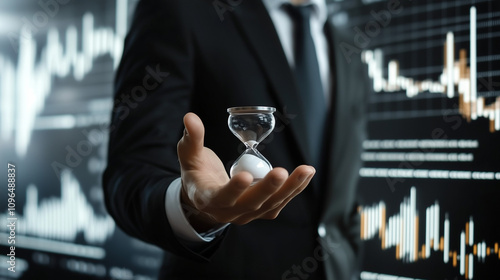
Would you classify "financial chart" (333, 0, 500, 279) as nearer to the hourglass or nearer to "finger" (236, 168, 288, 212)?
the hourglass

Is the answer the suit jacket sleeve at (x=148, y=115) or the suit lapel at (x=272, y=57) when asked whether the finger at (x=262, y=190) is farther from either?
the suit lapel at (x=272, y=57)

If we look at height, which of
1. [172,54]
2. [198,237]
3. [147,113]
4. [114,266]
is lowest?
[114,266]

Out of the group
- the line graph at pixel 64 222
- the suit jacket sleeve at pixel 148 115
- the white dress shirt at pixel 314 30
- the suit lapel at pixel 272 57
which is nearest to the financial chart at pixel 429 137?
the white dress shirt at pixel 314 30

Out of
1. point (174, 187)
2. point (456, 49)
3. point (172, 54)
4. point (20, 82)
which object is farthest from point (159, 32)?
point (20, 82)

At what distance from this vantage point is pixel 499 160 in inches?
68.5

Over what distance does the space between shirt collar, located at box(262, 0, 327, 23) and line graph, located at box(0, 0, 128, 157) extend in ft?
3.33

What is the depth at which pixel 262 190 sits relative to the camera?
0.83 m

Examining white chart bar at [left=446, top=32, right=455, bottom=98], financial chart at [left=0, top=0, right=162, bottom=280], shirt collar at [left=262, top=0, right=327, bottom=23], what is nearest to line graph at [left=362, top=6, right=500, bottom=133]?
white chart bar at [left=446, top=32, right=455, bottom=98]

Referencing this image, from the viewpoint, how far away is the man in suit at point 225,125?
1.32 metres

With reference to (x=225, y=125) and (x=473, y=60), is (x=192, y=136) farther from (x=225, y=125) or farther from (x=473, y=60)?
(x=473, y=60)

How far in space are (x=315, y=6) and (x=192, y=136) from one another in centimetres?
107

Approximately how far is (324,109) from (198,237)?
0.77 m

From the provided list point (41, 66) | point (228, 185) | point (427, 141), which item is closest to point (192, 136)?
point (228, 185)

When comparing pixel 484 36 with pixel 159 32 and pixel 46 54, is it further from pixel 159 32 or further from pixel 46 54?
pixel 46 54
